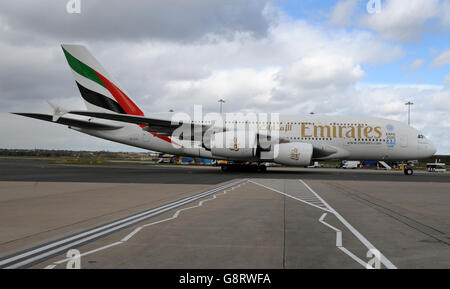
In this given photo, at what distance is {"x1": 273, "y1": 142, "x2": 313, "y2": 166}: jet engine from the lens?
2603 cm

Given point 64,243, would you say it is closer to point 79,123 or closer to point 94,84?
point 79,123

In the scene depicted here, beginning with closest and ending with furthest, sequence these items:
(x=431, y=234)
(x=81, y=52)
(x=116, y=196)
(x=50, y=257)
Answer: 1. (x=50, y=257)
2. (x=431, y=234)
3. (x=116, y=196)
4. (x=81, y=52)

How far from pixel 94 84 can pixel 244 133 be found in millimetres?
12959

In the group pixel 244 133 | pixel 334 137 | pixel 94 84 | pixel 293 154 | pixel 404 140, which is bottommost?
pixel 293 154

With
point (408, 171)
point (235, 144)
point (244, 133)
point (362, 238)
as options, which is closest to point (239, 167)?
point (235, 144)

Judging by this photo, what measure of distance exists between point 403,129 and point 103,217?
28.3 meters

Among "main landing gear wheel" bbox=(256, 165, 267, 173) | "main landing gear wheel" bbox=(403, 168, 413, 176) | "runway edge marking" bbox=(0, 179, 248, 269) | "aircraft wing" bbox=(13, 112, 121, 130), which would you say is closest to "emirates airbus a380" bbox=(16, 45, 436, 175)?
"aircraft wing" bbox=(13, 112, 121, 130)

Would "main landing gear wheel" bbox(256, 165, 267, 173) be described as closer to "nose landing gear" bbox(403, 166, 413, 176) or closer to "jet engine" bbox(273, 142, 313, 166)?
"jet engine" bbox(273, 142, 313, 166)

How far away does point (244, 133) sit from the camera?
26266mm

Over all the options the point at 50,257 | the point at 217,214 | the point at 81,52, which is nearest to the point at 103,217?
the point at 217,214

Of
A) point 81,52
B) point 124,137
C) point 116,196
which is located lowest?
point 116,196

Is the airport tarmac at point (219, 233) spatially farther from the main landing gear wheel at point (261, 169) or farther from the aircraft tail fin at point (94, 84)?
the main landing gear wheel at point (261, 169)
